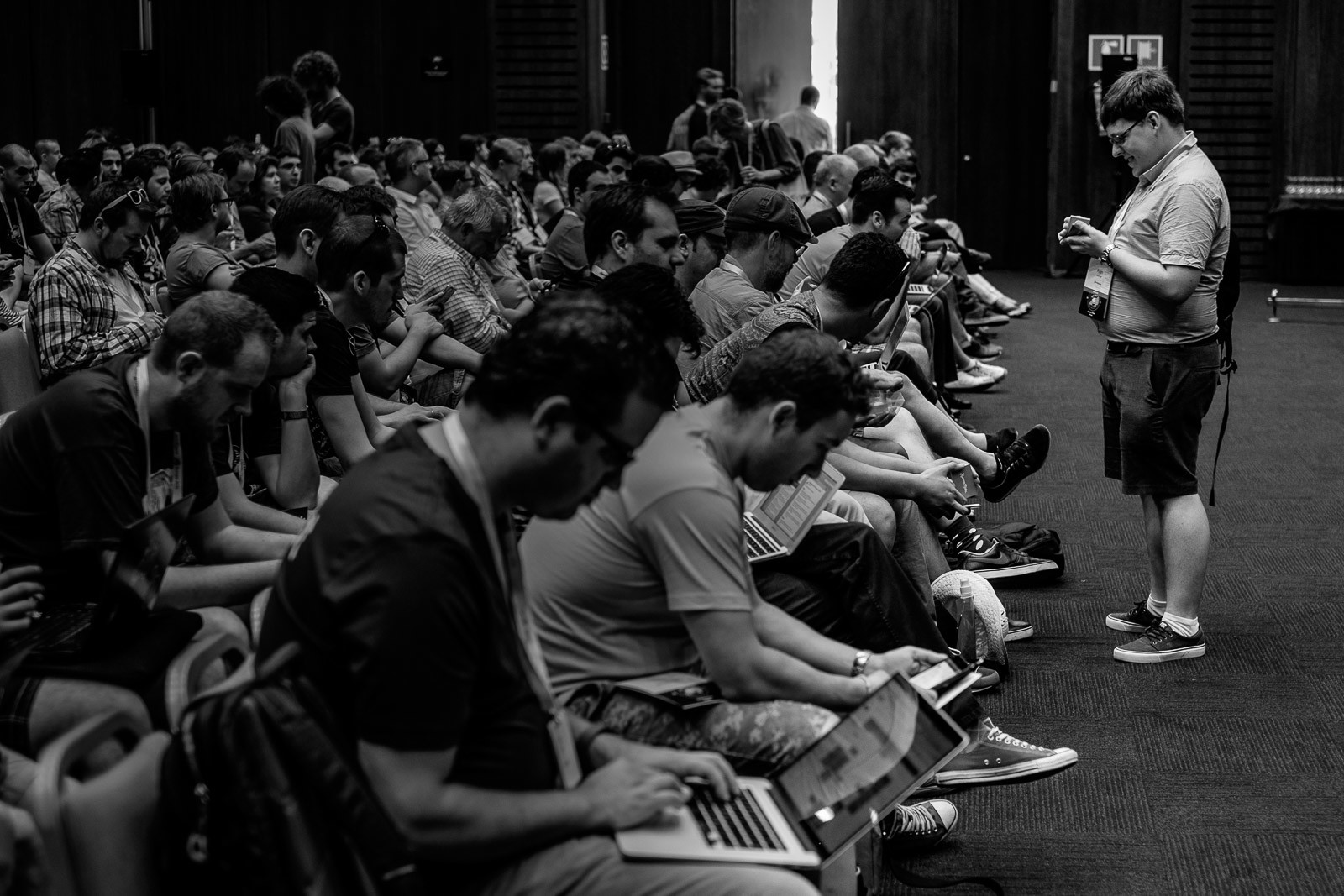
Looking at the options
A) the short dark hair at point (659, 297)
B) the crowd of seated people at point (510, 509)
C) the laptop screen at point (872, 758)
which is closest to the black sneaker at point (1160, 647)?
the crowd of seated people at point (510, 509)

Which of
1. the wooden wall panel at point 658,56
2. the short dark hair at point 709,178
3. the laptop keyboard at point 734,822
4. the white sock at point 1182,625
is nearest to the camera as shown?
the laptop keyboard at point 734,822

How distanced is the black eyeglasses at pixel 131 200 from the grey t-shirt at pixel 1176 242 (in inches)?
106

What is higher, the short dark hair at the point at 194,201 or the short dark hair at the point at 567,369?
the short dark hair at the point at 194,201

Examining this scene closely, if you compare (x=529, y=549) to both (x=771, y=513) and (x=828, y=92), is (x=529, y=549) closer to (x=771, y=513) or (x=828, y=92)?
(x=771, y=513)

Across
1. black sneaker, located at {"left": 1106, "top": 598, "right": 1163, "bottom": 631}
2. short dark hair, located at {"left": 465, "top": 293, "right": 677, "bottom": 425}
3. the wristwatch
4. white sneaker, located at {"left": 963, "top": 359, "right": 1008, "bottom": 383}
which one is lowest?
black sneaker, located at {"left": 1106, "top": 598, "right": 1163, "bottom": 631}

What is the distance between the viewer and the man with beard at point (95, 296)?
3.98 meters

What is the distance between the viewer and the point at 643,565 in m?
2.19

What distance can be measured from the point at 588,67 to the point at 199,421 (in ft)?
36.7

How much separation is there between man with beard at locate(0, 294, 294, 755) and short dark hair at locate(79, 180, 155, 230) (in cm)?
185

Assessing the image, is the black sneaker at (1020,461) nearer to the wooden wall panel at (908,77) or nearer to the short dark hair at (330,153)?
the short dark hair at (330,153)

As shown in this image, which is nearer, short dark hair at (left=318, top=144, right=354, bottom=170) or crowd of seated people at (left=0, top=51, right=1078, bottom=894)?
crowd of seated people at (left=0, top=51, right=1078, bottom=894)

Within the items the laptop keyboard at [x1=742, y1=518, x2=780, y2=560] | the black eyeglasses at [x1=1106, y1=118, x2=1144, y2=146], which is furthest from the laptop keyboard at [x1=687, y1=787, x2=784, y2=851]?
the black eyeglasses at [x1=1106, y1=118, x2=1144, y2=146]

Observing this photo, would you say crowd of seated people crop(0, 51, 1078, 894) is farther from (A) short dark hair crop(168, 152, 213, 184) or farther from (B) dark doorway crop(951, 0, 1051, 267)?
(B) dark doorway crop(951, 0, 1051, 267)

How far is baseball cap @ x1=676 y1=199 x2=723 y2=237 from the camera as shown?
16.5ft
